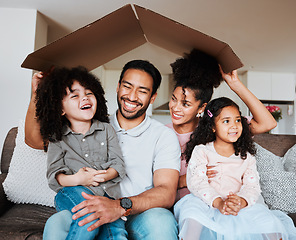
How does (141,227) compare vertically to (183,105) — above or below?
below

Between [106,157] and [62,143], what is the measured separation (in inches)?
7.6

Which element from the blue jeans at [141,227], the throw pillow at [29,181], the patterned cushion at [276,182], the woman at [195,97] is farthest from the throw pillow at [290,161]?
the throw pillow at [29,181]

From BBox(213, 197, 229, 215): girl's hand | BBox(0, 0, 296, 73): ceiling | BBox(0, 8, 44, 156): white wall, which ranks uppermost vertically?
BBox(0, 0, 296, 73): ceiling

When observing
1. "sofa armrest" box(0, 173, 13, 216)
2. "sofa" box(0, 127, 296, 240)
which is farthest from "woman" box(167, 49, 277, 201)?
"sofa armrest" box(0, 173, 13, 216)

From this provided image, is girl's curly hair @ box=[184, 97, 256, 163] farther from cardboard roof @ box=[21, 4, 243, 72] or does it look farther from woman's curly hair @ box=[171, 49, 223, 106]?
cardboard roof @ box=[21, 4, 243, 72]

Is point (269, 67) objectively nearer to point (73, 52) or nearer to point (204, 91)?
point (204, 91)

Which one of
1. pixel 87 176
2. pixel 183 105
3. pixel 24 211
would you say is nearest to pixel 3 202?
pixel 24 211

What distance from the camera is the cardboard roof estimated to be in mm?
943

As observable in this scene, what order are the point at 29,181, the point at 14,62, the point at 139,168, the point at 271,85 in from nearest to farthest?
the point at 139,168
the point at 29,181
the point at 14,62
the point at 271,85

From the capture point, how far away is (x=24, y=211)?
1.45 m

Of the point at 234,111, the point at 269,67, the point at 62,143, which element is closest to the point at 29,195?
the point at 62,143

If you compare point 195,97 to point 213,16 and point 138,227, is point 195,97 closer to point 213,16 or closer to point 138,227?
point 138,227

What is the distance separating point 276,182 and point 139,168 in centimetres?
75

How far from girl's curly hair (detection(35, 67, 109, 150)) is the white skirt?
0.63 meters
